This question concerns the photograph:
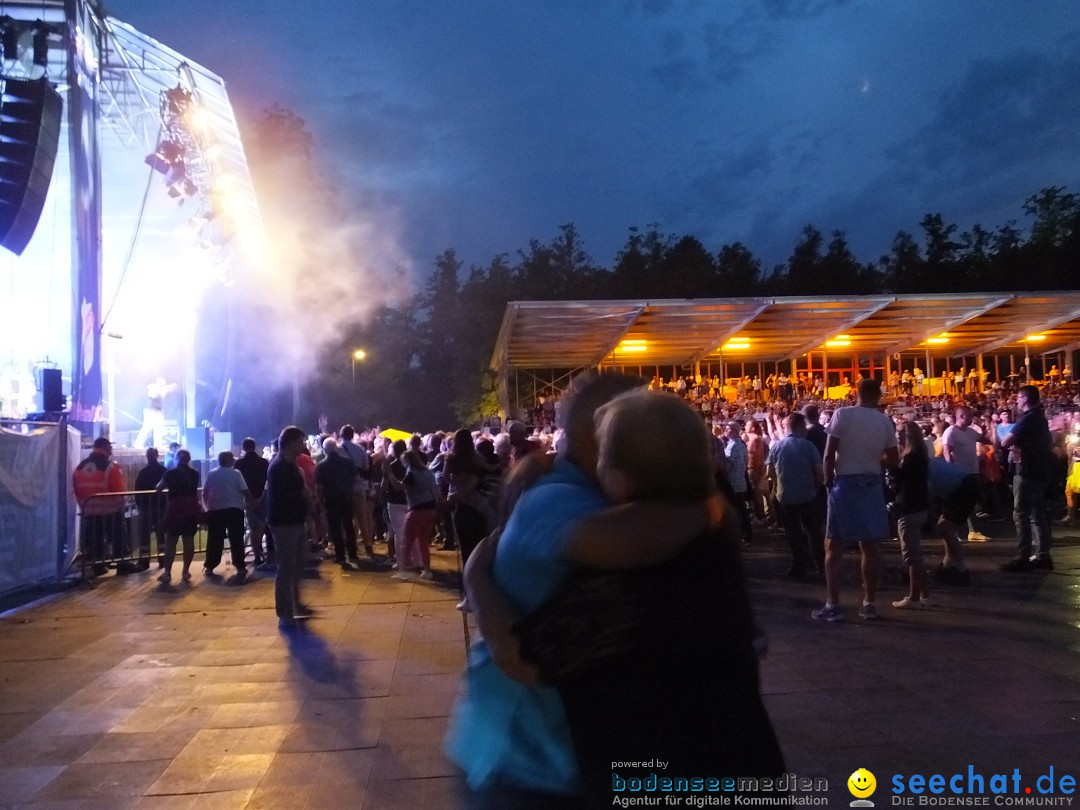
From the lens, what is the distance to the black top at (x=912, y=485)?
7.16 m

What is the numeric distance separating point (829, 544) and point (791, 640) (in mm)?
861

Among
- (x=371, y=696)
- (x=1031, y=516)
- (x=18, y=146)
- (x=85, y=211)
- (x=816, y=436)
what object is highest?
(x=18, y=146)

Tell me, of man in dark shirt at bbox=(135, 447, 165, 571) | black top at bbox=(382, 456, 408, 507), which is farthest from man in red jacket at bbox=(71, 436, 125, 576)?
black top at bbox=(382, 456, 408, 507)

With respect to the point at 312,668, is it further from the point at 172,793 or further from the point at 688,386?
the point at 688,386

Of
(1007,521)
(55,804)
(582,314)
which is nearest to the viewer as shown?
(55,804)

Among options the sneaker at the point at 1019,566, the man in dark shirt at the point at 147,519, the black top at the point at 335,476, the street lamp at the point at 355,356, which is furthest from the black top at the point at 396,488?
the street lamp at the point at 355,356

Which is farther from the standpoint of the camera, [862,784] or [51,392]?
[51,392]

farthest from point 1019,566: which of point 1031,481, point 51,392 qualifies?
point 51,392

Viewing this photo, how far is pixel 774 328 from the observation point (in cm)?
2369

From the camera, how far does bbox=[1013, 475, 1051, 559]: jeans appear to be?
28.2 feet

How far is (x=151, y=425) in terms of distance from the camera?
20734mm

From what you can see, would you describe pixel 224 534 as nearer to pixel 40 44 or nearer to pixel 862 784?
pixel 862 784

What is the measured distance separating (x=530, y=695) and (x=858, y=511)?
5462 millimetres

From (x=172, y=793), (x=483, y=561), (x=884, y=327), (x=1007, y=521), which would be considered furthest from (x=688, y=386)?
(x=483, y=561)
